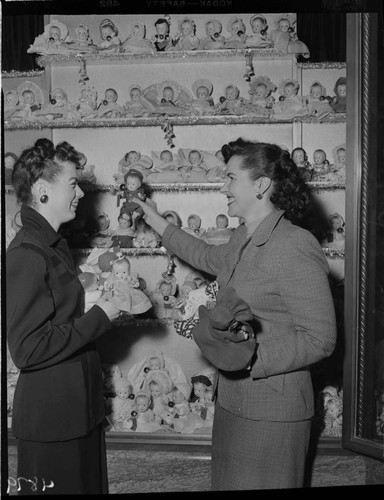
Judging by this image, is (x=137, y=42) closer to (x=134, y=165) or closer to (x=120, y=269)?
(x=134, y=165)

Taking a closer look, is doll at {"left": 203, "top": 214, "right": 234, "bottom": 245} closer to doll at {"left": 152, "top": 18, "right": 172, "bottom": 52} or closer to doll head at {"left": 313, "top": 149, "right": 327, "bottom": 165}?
doll head at {"left": 313, "top": 149, "right": 327, "bottom": 165}

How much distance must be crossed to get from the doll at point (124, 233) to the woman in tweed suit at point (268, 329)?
0.29 m

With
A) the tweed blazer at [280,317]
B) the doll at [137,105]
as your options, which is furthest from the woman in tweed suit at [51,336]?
the tweed blazer at [280,317]

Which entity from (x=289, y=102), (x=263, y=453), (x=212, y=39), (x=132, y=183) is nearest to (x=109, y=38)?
(x=212, y=39)

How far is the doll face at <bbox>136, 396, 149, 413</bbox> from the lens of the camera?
5.77ft

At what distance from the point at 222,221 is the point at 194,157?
0.65 feet

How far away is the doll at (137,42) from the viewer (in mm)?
1649

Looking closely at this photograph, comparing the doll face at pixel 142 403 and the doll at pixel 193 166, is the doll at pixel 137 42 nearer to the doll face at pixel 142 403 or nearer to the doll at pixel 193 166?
the doll at pixel 193 166

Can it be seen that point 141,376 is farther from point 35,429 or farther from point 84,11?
point 84,11

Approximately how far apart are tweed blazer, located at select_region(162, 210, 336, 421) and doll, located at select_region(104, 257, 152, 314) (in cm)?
22

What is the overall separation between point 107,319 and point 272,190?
516 millimetres

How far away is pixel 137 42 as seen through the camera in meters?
1.67

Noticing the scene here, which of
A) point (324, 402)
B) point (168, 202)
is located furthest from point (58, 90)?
point (324, 402)

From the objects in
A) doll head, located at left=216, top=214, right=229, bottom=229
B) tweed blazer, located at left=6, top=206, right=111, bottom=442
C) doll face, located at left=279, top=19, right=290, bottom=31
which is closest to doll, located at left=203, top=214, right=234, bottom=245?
doll head, located at left=216, top=214, right=229, bottom=229
